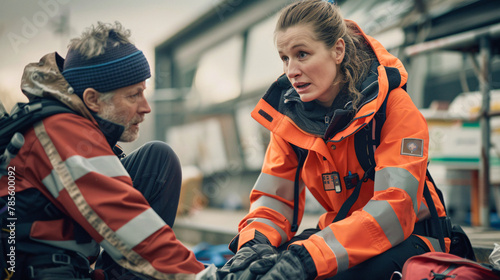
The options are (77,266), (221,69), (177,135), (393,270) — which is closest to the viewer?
(77,266)

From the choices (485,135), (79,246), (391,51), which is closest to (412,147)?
(79,246)

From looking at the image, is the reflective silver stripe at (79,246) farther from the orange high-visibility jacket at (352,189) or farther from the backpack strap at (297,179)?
Answer: the backpack strap at (297,179)

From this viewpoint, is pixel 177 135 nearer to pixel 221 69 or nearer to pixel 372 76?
pixel 221 69

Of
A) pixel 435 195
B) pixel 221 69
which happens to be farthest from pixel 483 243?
pixel 221 69

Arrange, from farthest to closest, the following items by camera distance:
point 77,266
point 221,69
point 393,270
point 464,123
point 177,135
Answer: point 177,135, point 221,69, point 464,123, point 393,270, point 77,266

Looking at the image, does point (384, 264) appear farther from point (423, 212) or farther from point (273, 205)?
point (273, 205)

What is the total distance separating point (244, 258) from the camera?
168 centimetres

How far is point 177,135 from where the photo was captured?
32.2ft

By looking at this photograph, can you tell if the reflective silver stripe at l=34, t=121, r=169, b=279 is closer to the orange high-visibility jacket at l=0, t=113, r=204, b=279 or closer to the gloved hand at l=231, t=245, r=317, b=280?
the orange high-visibility jacket at l=0, t=113, r=204, b=279

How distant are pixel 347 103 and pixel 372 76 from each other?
15cm

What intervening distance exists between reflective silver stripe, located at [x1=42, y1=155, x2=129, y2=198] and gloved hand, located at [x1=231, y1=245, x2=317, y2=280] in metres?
0.54

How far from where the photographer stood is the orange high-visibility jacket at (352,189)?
1.66 m

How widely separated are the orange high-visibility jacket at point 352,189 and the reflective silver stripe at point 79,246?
0.59m

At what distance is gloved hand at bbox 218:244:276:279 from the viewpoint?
1629 millimetres
